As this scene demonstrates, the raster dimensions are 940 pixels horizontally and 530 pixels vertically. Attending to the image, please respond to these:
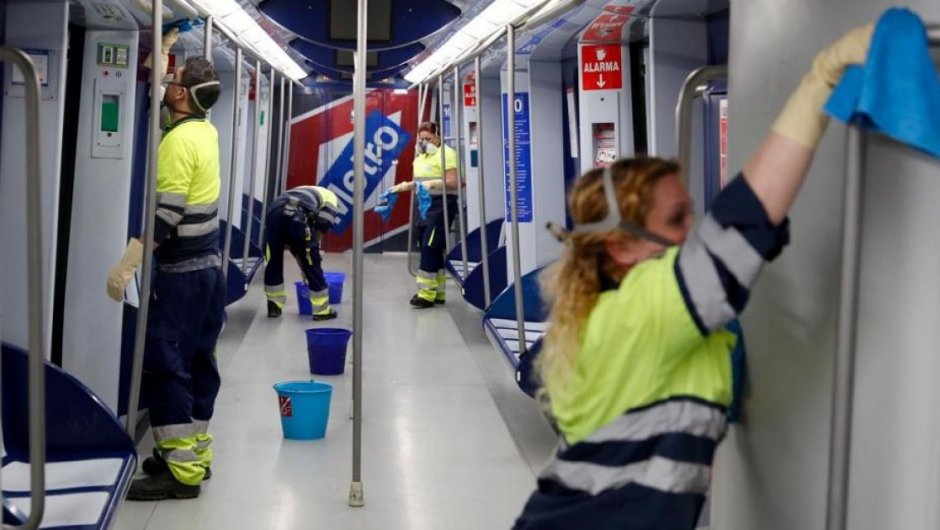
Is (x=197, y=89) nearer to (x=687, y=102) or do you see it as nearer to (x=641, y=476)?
(x=687, y=102)

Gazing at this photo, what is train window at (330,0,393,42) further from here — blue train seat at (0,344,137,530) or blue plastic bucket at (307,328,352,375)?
blue train seat at (0,344,137,530)

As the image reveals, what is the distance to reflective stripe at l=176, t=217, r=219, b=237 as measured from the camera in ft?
16.4

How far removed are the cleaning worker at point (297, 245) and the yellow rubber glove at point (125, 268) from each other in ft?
16.4

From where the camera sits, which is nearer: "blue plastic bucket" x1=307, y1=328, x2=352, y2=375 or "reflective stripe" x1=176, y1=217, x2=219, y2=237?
"reflective stripe" x1=176, y1=217, x2=219, y2=237

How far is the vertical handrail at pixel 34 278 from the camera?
9.24ft

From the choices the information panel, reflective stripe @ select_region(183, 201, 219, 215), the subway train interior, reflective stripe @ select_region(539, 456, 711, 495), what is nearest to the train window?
the subway train interior

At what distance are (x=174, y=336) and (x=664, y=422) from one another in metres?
3.26

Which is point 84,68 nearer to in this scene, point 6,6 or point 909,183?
point 6,6

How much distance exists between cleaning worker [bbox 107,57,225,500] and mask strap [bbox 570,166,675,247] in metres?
3.11

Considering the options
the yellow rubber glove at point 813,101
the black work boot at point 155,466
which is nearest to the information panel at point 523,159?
the black work boot at point 155,466

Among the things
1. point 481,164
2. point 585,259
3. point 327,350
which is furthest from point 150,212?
point 481,164

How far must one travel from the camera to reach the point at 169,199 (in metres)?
4.93

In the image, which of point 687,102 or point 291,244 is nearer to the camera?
point 687,102

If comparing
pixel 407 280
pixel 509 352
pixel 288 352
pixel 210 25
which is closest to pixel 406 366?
pixel 288 352
